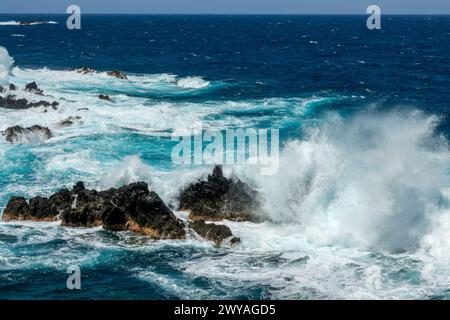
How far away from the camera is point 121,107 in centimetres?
5525

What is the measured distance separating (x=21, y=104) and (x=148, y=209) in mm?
29497

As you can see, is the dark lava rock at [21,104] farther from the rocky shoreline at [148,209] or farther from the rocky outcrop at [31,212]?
the rocky outcrop at [31,212]

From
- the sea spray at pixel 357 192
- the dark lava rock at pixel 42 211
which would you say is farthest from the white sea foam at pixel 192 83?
the dark lava rock at pixel 42 211

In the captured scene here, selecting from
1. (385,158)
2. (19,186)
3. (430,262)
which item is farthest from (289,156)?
(19,186)

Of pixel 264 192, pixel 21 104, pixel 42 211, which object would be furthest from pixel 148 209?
pixel 21 104

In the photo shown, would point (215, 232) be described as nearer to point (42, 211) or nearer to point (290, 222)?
point (290, 222)

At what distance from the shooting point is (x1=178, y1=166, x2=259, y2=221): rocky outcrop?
29.1 m

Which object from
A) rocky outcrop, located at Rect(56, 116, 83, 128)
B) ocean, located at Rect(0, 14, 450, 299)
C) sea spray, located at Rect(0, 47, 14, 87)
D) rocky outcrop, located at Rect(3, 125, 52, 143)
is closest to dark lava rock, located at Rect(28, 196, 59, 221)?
ocean, located at Rect(0, 14, 450, 299)

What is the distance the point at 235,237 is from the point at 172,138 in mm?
20693

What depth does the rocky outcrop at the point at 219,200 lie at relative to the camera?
95.6 feet

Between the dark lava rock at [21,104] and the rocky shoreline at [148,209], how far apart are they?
75.6ft

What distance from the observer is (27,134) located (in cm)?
4266

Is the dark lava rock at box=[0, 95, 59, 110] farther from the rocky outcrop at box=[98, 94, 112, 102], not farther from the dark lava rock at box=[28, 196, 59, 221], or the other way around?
the dark lava rock at box=[28, 196, 59, 221]

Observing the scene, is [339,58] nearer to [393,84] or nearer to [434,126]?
[393,84]
